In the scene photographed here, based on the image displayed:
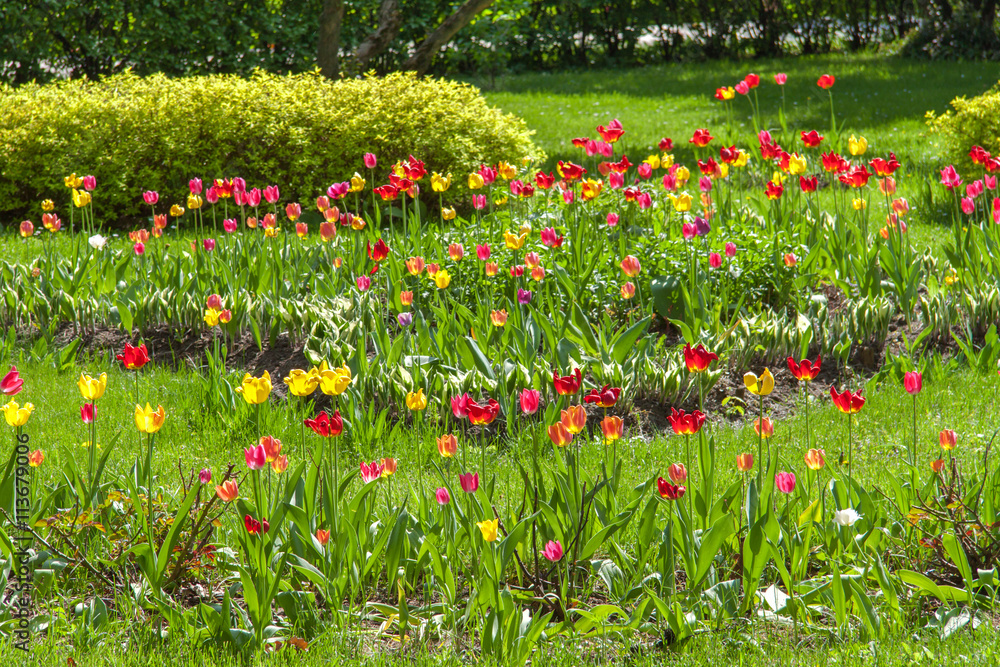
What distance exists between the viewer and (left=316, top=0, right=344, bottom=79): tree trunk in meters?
10.8

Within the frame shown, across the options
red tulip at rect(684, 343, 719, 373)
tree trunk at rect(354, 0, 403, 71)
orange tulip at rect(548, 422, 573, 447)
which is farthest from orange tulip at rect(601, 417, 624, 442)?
tree trunk at rect(354, 0, 403, 71)

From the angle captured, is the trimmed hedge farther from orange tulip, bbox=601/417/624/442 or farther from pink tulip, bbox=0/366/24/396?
orange tulip, bbox=601/417/624/442

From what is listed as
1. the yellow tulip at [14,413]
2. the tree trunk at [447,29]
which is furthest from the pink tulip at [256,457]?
the tree trunk at [447,29]

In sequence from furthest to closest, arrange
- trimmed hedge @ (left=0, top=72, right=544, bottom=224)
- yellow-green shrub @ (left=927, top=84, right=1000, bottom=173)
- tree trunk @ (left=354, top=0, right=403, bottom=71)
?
tree trunk @ (left=354, top=0, right=403, bottom=71)
trimmed hedge @ (left=0, top=72, right=544, bottom=224)
yellow-green shrub @ (left=927, top=84, right=1000, bottom=173)

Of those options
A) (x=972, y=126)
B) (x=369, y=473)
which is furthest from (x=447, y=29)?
(x=369, y=473)

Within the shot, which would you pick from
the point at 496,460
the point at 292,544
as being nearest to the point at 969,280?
the point at 496,460

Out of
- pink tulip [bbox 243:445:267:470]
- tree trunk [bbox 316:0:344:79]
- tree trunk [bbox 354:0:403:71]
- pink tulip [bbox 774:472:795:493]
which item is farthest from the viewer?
tree trunk [bbox 354:0:403:71]

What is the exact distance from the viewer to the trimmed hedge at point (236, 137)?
7234 mm

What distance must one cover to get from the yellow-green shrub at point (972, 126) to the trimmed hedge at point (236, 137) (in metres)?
3.53

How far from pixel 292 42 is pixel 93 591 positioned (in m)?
13.8

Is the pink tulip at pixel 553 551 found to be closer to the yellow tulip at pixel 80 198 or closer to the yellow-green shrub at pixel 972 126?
the yellow tulip at pixel 80 198

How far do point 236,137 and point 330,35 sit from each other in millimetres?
4250

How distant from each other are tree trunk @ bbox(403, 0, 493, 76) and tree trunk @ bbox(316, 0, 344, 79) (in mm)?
938

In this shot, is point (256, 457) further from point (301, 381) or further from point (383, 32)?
point (383, 32)
